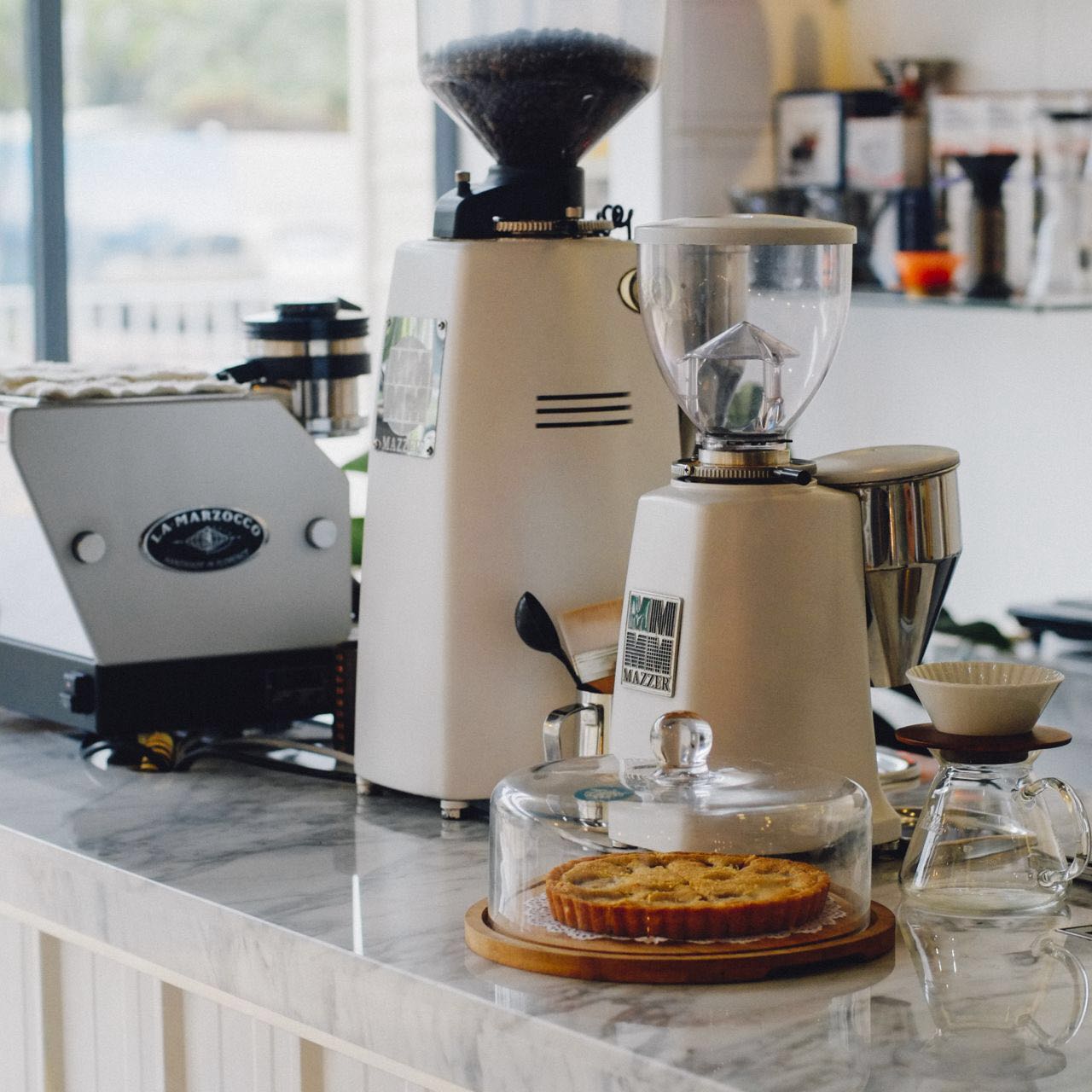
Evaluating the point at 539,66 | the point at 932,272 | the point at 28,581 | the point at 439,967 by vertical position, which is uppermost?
the point at 539,66

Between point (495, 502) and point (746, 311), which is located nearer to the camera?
point (746, 311)

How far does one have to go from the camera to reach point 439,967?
0.93 metres

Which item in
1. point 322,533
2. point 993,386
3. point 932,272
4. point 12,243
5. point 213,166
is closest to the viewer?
point 322,533

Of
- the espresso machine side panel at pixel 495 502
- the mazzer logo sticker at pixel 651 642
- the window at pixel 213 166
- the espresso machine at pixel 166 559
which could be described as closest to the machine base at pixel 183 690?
the espresso machine at pixel 166 559

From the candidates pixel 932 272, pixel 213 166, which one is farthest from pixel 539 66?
pixel 213 166

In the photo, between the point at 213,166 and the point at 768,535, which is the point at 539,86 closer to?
the point at 768,535

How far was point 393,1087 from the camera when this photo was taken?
99 cm

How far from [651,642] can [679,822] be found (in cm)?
13

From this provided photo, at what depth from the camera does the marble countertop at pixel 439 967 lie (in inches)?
31.9

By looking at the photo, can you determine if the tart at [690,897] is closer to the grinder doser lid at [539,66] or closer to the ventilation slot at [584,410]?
the ventilation slot at [584,410]

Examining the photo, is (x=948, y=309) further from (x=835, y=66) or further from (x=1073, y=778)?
(x=1073, y=778)

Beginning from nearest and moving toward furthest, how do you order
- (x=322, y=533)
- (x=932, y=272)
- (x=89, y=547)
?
1. (x=89, y=547)
2. (x=322, y=533)
3. (x=932, y=272)

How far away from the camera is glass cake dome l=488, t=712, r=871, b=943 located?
0.95m

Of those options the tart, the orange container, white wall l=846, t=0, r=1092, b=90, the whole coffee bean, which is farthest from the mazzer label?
white wall l=846, t=0, r=1092, b=90
